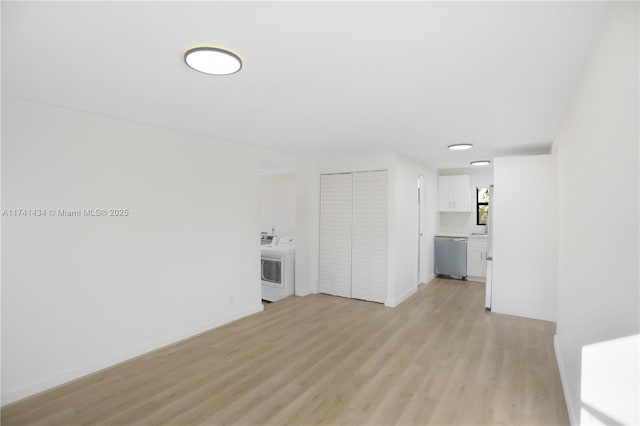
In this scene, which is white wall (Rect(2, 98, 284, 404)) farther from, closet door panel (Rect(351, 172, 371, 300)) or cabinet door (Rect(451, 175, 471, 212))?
cabinet door (Rect(451, 175, 471, 212))

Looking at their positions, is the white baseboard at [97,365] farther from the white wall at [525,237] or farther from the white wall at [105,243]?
the white wall at [525,237]

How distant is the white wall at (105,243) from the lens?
8.30 feet

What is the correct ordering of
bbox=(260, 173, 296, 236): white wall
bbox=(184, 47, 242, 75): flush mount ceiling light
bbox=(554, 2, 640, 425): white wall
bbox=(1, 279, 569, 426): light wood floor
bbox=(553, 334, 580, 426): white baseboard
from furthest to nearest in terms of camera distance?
bbox=(260, 173, 296, 236): white wall < bbox=(1, 279, 569, 426): light wood floor < bbox=(553, 334, 580, 426): white baseboard < bbox=(184, 47, 242, 75): flush mount ceiling light < bbox=(554, 2, 640, 425): white wall

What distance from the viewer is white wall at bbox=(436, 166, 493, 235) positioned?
707 centimetres

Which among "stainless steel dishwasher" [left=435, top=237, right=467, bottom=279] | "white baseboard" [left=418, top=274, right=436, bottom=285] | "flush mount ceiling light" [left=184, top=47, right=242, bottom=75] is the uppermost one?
"flush mount ceiling light" [left=184, top=47, right=242, bottom=75]

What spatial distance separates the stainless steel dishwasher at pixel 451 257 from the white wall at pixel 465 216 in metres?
0.50

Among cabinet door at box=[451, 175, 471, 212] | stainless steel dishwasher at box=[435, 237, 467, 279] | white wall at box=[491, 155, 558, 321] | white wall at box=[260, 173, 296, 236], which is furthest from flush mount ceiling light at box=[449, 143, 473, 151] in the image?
white wall at box=[260, 173, 296, 236]

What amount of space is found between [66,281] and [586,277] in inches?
155

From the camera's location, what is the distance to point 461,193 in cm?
707

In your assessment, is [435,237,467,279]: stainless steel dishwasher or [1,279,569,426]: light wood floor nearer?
[1,279,569,426]: light wood floor

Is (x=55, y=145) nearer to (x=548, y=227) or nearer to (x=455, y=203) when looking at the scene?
(x=548, y=227)

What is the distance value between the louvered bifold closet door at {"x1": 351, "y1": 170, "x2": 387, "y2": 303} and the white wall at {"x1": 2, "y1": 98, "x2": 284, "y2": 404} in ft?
6.75

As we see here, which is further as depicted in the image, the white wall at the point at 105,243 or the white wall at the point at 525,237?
the white wall at the point at 525,237

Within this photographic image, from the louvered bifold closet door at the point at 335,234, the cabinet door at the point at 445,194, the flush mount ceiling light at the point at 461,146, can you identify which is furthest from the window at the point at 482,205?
the louvered bifold closet door at the point at 335,234
